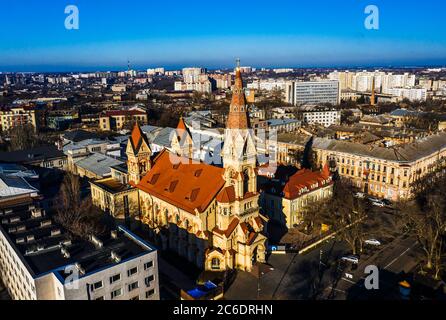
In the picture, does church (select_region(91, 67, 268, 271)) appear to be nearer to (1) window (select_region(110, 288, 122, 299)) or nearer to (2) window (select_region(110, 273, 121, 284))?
(1) window (select_region(110, 288, 122, 299))

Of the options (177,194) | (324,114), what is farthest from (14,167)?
(324,114)

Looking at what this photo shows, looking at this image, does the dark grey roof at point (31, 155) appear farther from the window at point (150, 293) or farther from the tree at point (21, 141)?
the window at point (150, 293)

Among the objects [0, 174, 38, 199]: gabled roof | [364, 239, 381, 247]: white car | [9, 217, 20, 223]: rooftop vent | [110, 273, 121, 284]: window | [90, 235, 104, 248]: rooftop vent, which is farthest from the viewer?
[0, 174, 38, 199]: gabled roof

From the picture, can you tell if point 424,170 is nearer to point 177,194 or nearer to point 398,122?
point 177,194

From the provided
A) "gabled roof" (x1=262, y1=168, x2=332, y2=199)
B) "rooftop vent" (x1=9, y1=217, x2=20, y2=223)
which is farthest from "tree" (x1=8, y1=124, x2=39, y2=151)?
"gabled roof" (x1=262, y1=168, x2=332, y2=199)

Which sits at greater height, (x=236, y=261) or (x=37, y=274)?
(x=37, y=274)

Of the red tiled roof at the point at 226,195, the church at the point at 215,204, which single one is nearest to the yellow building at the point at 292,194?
the church at the point at 215,204

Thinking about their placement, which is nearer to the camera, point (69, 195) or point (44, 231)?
point (44, 231)

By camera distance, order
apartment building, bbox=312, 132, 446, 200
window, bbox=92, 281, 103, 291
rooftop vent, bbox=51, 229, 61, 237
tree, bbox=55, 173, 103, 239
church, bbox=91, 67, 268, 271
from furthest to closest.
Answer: apartment building, bbox=312, 132, 446, 200, church, bbox=91, 67, 268, 271, tree, bbox=55, 173, 103, 239, rooftop vent, bbox=51, 229, 61, 237, window, bbox=92, 281, 103, 291
